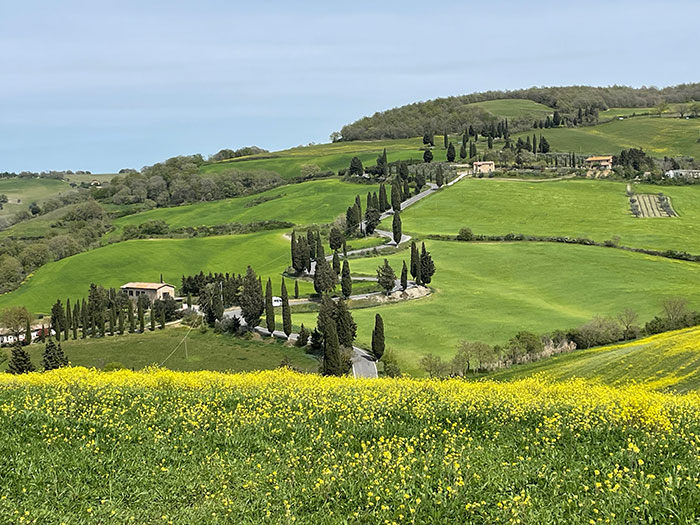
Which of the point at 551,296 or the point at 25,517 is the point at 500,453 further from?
the point at 551,296

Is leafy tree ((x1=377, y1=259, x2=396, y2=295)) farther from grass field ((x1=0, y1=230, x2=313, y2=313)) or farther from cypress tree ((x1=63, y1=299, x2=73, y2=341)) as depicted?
cypress tree ((x1=63, y1=299, x2=73, y2=341))

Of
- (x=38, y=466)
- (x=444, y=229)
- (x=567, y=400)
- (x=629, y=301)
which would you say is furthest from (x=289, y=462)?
(x=444, y=229)

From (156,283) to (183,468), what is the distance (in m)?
130

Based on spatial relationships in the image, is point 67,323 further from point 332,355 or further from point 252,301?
point 332,355

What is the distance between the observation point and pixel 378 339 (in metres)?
79.1

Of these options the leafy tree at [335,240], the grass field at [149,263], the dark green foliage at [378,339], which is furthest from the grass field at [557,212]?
the dark green foliage at [378,339]

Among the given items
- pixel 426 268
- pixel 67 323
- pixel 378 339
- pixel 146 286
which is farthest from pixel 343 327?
pixel 146 286

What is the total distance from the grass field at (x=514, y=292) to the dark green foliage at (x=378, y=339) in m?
2.53

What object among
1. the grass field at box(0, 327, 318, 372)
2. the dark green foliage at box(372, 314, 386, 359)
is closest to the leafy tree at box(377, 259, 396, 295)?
the grass field at box(0, 327, 318, 372)

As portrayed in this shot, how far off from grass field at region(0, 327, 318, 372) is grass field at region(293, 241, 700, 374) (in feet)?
36.8

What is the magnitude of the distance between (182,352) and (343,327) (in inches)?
998

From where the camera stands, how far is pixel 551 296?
107500mm

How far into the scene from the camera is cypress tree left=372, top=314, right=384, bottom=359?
78.9 m

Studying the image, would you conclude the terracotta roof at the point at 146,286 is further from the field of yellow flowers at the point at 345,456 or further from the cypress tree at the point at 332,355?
the field of yellow flowers at the point at 345,456
